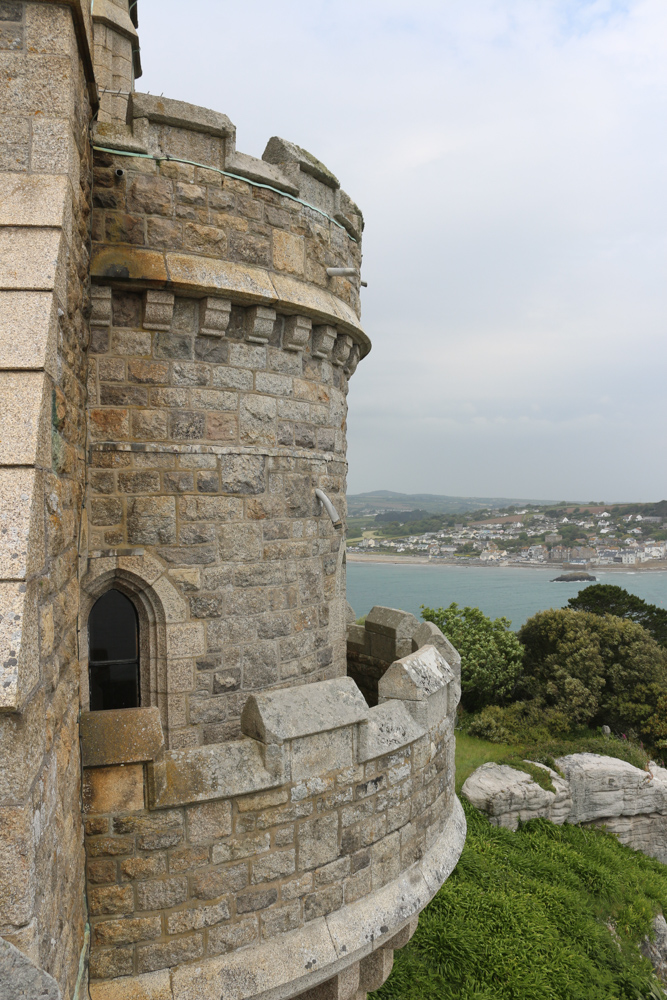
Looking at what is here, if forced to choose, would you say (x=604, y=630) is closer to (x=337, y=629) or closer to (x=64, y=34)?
(x=337, y=629)

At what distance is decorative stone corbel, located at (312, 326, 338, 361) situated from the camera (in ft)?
17.7

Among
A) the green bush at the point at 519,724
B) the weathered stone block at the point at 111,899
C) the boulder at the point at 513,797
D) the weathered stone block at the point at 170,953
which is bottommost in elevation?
the green bush at the point at 519,724

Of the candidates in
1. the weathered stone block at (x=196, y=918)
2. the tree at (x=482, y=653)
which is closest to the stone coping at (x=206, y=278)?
the weathered stone block at (x=196, y=918)

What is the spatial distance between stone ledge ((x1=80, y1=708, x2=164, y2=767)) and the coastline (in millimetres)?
96969

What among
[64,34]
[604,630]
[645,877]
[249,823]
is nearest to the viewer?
Result: [64,34]

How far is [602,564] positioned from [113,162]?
331 feet

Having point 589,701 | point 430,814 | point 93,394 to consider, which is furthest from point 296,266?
point 589,701

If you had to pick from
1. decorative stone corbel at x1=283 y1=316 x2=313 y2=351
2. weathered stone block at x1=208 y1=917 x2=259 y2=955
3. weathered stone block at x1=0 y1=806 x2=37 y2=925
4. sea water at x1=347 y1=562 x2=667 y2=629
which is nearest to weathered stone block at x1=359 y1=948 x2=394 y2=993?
weathered stone block at x1=208 y1=917 x2=259 y2=955

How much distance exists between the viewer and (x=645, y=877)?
1577cm

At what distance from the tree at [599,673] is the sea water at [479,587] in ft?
101

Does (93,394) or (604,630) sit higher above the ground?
(93,394)

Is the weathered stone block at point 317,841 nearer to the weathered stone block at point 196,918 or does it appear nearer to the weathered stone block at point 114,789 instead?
the weathered stone block at point 196,918

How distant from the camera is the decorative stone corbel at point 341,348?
5762mm

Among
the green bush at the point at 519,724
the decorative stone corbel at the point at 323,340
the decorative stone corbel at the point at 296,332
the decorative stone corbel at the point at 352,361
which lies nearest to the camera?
the decorative stone corbel at the point at 296,332
